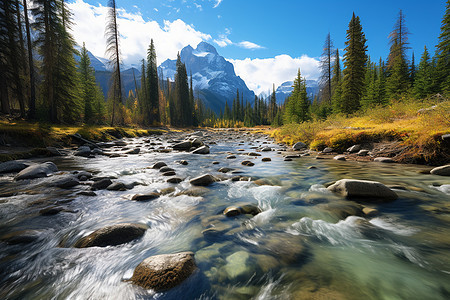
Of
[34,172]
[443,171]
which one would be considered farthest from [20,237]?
[443,171]

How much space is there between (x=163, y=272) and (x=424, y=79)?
A: 43.3m

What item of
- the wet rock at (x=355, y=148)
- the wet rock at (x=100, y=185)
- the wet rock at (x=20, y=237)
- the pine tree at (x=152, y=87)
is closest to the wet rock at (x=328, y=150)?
the wet rock at (x=355, y=148)

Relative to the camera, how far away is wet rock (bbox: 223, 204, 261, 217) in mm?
3709

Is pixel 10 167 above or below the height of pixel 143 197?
above

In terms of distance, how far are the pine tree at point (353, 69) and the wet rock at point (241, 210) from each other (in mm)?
23082

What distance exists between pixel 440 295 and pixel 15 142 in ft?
51.4

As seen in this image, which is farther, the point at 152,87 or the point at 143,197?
the point at 152,87

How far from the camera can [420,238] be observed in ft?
8.64

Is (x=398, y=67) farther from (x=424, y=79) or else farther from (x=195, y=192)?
(x=195, y=192)

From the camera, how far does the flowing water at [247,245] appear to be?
1.86 m

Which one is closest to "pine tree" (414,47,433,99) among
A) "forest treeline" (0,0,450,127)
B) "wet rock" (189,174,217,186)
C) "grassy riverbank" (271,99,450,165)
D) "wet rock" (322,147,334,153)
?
"forest treeline" (0,0,450,127)

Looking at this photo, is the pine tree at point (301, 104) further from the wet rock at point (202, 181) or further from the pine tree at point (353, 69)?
the wet rock at point (202, 181)

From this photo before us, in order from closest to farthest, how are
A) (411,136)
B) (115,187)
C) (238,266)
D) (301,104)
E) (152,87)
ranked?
1. (238,266)
2. (115,187)
3. (411,136)
4. (301,104)
5. (152,87)

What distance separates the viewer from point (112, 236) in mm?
2871
